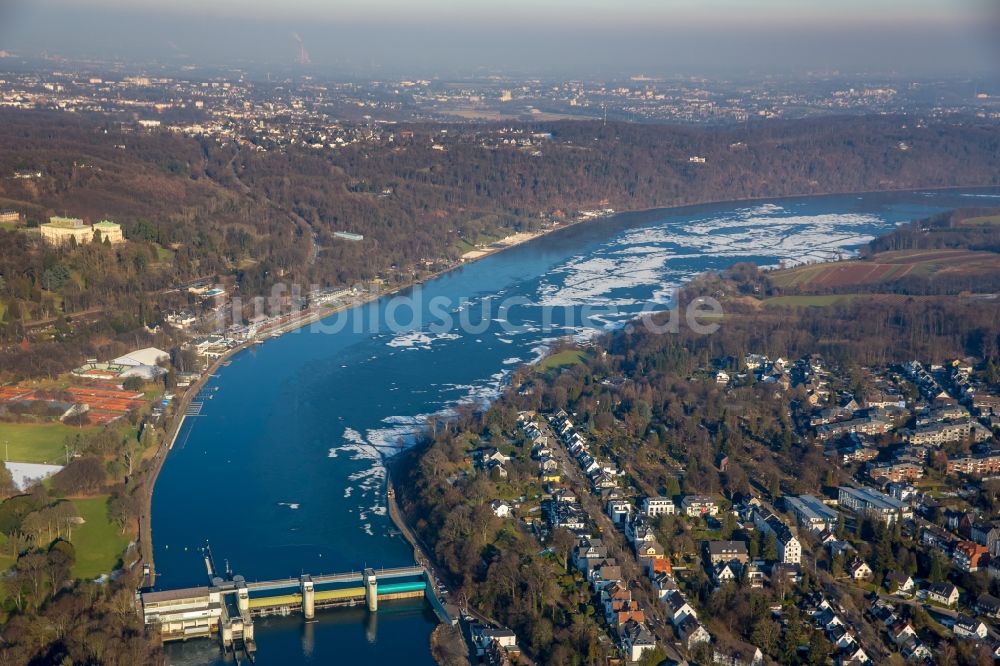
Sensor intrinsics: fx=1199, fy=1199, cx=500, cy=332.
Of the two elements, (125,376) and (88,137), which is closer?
(125,376)

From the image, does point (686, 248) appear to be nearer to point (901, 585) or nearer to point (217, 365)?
point (217, 365)

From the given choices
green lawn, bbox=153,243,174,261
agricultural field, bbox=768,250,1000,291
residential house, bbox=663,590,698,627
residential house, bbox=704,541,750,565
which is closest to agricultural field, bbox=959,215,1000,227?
agricultural field, bbox=768,250,1000,291

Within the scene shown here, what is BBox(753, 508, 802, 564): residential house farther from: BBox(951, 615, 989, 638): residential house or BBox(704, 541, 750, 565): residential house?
BBox(951, 615, 989, 638): residential house

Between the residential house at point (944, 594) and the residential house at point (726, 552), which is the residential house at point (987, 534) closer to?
the residential house at point (944, 594)

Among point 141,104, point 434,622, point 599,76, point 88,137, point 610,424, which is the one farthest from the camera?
point 599,76

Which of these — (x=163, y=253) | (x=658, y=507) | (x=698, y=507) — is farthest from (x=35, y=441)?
(x=163, y=253)

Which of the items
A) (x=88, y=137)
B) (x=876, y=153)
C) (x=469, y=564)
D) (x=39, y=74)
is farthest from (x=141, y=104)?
(x=469, y=564)

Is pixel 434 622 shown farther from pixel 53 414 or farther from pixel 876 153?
pixel 876 153

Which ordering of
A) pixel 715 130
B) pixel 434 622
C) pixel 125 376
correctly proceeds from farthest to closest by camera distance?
pixel 715 130, pixel 125 376, pixel 434 622
